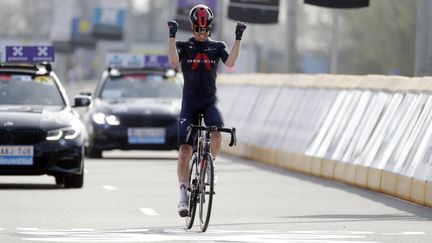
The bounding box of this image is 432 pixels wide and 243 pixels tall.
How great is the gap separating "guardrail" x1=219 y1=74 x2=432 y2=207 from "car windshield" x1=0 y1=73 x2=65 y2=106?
3809mm

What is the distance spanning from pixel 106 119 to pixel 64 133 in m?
8.66

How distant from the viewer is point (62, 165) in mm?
20578

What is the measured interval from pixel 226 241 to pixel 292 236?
84 centimetres

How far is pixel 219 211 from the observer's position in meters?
17.5

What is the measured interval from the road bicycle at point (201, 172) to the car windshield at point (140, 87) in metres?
14.9

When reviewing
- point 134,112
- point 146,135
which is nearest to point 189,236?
point 146,135

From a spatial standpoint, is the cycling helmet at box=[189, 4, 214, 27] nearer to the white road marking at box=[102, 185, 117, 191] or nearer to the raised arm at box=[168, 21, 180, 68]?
the raised arm at box=[168, 21, 180, 68]

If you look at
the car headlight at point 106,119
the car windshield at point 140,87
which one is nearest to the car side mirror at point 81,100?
the car headlight at point 106,119

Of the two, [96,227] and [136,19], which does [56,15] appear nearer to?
[96,227]

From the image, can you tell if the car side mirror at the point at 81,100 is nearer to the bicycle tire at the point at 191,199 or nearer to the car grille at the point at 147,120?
the bicycle tire at the point at 191,199

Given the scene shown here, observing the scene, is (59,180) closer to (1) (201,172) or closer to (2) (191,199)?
(2) (191,199)

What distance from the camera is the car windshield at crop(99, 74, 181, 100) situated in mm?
30250

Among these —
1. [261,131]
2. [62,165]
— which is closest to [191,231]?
[62,165]

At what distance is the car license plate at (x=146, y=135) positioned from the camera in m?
28.9
